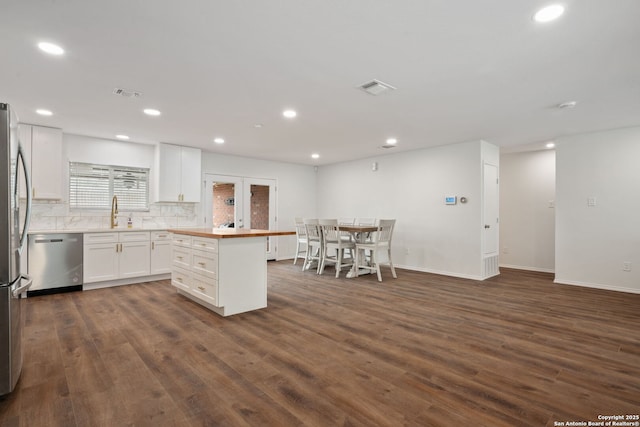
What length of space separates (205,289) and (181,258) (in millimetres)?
862

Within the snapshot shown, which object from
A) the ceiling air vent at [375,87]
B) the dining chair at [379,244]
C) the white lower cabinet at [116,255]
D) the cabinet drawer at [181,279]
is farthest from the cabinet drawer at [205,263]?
the dining chair at [379,244]

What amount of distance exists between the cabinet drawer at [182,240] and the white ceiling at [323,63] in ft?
5.16

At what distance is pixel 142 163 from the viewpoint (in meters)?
5.78

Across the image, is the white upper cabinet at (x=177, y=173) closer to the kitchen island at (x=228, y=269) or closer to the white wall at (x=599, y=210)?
the kitchen island at (x=228, y=269)

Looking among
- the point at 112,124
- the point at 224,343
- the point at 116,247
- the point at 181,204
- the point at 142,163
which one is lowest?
the point at 224,343

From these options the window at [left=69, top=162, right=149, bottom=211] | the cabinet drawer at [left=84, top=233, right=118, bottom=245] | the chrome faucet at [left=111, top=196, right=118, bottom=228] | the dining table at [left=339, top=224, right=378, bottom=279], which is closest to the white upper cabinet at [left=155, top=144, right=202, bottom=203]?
the window at [left=69, top=162, right=149, bottom=211]

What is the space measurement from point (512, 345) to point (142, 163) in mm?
6127

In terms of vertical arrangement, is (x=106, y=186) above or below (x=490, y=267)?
above

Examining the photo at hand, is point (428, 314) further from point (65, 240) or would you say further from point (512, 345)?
point (65, 240)

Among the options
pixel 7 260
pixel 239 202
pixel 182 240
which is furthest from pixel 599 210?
pixel 7 260

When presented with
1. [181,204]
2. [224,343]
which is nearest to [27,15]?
[224,343]

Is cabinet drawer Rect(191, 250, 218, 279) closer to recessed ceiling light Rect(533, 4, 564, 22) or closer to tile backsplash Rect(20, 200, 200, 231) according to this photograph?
tile backsplash Rect(20, 200, 200, 231)

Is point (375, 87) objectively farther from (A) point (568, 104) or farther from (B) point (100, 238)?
(B) point (100, 238)

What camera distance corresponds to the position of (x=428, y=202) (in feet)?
20.2
